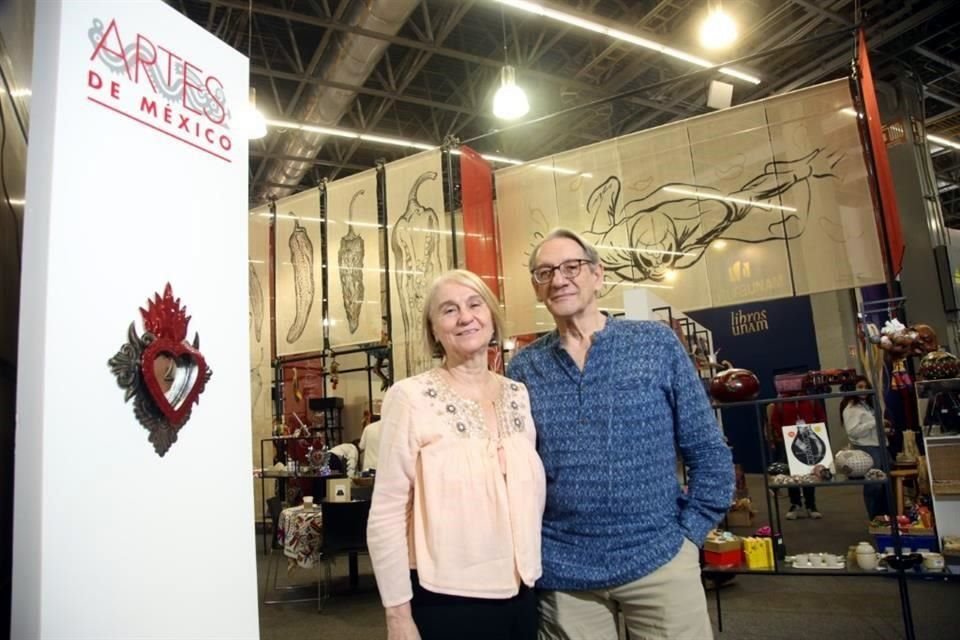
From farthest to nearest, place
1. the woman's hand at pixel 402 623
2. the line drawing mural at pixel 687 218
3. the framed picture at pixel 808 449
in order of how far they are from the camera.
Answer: the line drawing mural at pixel 687 218 < the framed picture at pixel 808 449 < the woman's hand at pixel 402 623

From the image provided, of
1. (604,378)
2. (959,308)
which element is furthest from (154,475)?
(959,308)

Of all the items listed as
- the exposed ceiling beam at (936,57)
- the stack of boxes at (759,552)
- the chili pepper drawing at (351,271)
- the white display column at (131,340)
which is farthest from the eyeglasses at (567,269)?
the exposed ceiling beam at (936,57)

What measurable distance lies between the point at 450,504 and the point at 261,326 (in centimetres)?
713

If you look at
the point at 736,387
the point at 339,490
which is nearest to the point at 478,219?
the point at 339,490

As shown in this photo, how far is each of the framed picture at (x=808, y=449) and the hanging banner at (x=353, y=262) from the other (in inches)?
182

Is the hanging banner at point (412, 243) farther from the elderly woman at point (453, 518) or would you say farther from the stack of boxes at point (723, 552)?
the elderly woman at point (453, 518)

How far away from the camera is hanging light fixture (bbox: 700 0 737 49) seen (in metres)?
5.82

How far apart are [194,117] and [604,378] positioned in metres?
1.14

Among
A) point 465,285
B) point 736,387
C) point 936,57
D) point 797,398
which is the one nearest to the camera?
point 465,285

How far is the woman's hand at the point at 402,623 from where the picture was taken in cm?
135

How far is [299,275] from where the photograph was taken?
301 inches

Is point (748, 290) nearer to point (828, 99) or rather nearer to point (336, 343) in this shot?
point (828, 99)

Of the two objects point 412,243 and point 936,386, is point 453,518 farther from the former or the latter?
point 412,243

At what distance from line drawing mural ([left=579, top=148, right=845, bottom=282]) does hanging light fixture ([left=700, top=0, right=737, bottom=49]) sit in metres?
1.37
